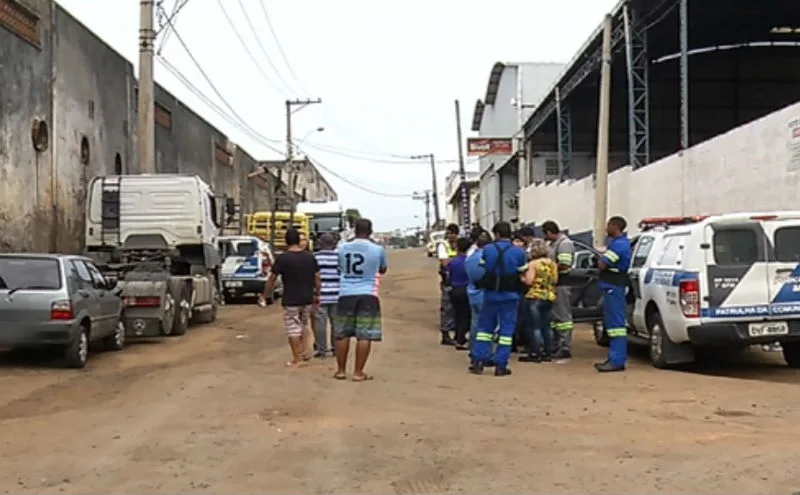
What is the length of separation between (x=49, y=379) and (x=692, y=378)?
777cm

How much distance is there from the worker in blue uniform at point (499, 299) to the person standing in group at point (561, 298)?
1292mm

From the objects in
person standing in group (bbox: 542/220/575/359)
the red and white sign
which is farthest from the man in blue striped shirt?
the red and white sign

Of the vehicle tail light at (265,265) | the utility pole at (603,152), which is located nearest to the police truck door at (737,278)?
the utility pole at (603,152)

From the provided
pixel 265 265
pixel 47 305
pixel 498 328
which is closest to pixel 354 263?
pixel 498 328

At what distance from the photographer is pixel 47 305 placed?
42.8 feet

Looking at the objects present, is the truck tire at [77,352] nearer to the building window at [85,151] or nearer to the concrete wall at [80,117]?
the concrete wall at [80,117]

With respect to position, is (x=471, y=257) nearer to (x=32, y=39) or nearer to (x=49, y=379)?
(x=49, y=379)

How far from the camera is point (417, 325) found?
69.0 ft

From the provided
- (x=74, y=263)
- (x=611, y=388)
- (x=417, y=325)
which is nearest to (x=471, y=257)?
(x=611, y=388)

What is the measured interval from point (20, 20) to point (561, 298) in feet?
44.9

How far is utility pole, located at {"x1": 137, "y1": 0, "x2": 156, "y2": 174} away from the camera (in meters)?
24.6

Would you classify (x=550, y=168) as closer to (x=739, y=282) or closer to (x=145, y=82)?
(x=145, y=82)

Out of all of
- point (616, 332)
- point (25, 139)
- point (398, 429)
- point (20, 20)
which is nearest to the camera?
point (398, 429)

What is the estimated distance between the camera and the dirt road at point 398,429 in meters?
6.90
